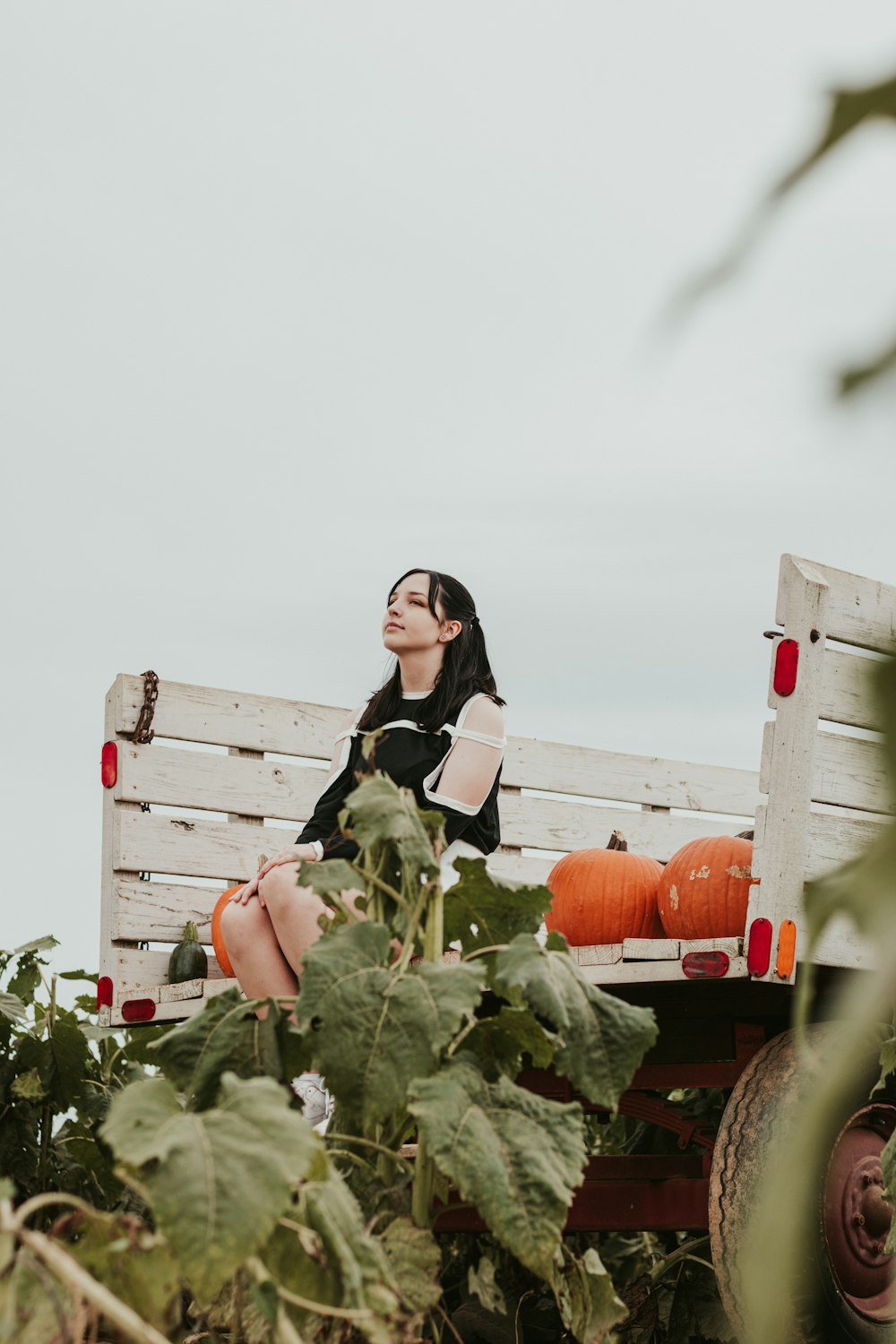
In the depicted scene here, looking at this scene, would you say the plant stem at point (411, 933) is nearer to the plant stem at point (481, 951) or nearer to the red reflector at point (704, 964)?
the plant stem at point (481, 951)

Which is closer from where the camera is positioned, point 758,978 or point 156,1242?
point 156,1242

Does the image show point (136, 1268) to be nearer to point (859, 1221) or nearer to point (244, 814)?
point (859, 1221)

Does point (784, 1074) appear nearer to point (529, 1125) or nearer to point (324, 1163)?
point (529, 1125)

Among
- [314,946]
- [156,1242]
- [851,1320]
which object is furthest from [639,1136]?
[156,1242]

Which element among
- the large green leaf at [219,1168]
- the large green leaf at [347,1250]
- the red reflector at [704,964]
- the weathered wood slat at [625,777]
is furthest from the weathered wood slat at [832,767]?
the weathered wood slat at [625,777]

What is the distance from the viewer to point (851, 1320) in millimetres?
3002

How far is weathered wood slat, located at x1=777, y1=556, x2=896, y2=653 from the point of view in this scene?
312 cm


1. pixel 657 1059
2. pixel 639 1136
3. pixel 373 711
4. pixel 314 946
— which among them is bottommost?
pixel 639 1136

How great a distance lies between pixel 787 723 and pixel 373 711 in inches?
62.5

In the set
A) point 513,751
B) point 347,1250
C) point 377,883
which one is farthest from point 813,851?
point 513,751

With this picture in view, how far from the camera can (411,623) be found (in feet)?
13.8

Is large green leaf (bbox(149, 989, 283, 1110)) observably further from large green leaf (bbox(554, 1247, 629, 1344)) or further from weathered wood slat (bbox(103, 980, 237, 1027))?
weathered wood slat (bbox(103, 980, 237, 1027))

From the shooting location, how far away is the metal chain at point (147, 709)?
454cm

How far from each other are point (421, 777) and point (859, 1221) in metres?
1.58
